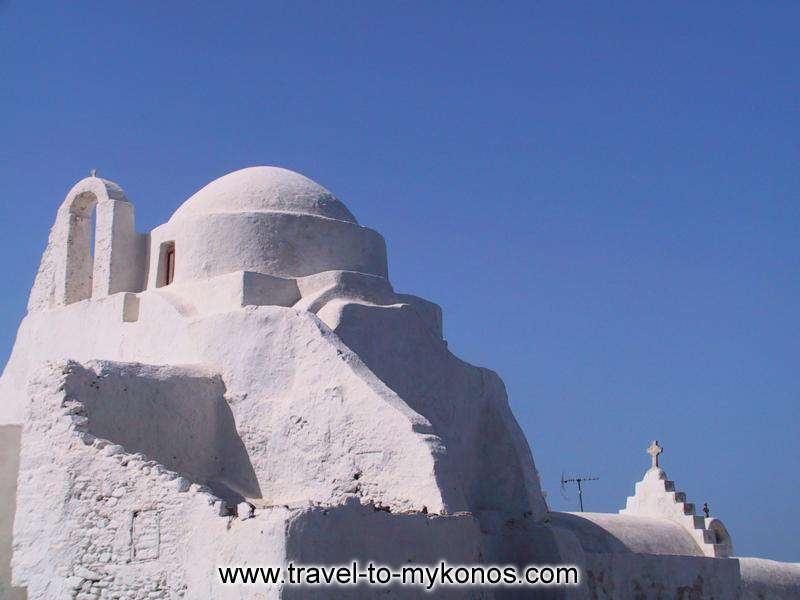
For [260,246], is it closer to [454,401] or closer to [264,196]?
[264,196]

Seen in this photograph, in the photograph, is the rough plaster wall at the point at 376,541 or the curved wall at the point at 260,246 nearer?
the rough plaster wall at the point at 376,541

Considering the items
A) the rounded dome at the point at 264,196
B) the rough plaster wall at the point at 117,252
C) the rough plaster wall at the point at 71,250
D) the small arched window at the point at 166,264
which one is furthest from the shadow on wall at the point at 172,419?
the rough plaster wall at the point at 71,250

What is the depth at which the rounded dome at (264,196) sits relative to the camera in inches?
636

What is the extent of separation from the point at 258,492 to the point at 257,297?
9.09 feet

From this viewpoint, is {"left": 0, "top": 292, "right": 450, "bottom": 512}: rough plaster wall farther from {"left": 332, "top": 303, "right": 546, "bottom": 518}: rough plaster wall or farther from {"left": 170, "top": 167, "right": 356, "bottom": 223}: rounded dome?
{"left": 170, "top": 167, "right": 356, "bottom": 223}: rounded dome

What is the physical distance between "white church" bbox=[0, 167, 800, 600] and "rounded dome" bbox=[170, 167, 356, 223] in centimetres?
4

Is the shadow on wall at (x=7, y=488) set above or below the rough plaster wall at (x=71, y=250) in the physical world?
below

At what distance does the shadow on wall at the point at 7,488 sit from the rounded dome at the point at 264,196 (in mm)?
4720

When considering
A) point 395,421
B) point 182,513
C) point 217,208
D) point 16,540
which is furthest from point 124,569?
point 217,208

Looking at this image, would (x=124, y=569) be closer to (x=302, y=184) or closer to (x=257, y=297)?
(x=257, y=297)

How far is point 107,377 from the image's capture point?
12.6 meters

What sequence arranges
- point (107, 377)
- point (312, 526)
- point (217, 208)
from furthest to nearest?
point (217, 208) → point (107, 377) → point (312, 526)

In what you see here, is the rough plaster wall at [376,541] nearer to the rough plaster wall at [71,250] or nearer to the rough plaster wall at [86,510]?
the rough plaster wall at [86,510]

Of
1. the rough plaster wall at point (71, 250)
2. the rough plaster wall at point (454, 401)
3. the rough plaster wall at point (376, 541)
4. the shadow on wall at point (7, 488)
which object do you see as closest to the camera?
the rough plaster wall at point (376, 541)
